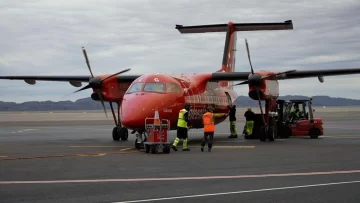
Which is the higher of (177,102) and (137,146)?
(177,102)

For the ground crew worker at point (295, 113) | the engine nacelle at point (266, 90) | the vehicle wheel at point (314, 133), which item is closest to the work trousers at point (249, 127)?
the engine nacelle at point (266, 90)

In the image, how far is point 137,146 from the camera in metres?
21.2

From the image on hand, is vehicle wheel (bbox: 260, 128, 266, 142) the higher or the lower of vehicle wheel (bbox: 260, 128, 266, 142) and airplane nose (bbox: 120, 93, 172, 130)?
the lower

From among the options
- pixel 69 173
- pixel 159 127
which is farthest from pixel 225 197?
pixel 159 127

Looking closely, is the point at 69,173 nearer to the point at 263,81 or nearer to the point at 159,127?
the point at 159,127

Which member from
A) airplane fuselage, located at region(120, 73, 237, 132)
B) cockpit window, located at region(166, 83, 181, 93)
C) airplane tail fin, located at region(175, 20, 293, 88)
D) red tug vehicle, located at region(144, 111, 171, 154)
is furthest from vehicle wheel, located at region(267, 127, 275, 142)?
red tug vehicle, located at region(144, 111, 171, 154)

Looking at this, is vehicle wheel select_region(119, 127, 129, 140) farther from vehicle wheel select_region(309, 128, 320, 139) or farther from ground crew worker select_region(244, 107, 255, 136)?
vehicle wheel select_region(309, 128, 320, 139)

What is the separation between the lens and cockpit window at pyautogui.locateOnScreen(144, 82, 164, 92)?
868 inches

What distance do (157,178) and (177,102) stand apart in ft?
35.5

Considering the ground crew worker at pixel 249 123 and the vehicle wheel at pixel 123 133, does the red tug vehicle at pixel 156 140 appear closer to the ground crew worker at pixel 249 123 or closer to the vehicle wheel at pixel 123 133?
the vehicle wheel at pixel 123 133

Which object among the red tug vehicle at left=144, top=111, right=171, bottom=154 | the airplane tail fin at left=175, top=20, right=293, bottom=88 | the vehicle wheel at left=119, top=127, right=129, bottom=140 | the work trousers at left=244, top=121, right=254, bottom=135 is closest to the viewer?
the red tug vehicle at left=144, top=111, right=171, bottom=154

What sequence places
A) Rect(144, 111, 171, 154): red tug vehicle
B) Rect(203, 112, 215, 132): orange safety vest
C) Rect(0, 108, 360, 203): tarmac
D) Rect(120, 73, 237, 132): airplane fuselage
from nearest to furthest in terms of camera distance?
Rect(0, 108, 360, 203): tarmac, Rect(144, 111, 171, 154): red tug vehicle, Rect(203, 112, 215, 132): orange safety vest, Rect(120, 73, 237, 132): airplane fuselage

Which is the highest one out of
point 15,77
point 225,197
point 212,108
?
point 15,77

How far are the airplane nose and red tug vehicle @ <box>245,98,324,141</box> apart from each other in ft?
24.7
